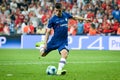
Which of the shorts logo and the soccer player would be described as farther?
the shorts logo

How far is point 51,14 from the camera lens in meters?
31.0

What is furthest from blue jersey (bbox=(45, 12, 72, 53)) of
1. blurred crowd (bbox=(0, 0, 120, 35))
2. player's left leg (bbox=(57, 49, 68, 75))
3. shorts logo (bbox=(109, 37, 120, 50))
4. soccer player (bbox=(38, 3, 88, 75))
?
blurred crowd (bbox=(0, 0, 120, 35))

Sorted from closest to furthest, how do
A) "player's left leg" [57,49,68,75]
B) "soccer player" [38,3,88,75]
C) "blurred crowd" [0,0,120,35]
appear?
"player's left leg" [57,49,68,75] → "soccer player" [38,3,88,75] → "blurred crowd" [0,0,120,35]

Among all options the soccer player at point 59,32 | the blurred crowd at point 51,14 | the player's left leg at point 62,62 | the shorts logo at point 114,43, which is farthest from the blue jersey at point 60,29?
the blurred crowd at point 51,14

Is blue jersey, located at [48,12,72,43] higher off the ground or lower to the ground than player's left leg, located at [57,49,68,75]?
higher

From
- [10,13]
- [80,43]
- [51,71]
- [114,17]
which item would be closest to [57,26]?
[51,71]

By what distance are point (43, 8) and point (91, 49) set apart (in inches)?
→ 228

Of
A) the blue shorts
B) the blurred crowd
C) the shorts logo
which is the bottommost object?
the shorts logo

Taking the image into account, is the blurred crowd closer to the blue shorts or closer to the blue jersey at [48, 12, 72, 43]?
the blue shorts

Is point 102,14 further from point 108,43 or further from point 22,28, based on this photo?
point 22,28

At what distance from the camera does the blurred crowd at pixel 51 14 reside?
95.2ft

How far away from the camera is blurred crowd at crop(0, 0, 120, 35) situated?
95.2ft

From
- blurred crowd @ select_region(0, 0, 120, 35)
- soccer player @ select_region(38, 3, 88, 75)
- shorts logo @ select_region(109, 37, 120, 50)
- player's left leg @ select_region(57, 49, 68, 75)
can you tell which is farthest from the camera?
blurred crowd @ select_region(0, 0, 120, 35)

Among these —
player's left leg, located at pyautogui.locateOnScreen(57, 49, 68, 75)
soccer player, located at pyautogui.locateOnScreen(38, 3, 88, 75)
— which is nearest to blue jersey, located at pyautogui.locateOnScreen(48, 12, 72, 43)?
soccer player, located at pyautogui.locateOnScreen(38, 3, 88, 75)
